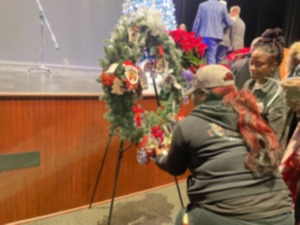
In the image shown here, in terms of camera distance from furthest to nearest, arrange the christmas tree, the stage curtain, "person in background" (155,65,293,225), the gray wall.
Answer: the stage curtain < the gray wall < the christmas tree < "person in background" (155,65,293,225)

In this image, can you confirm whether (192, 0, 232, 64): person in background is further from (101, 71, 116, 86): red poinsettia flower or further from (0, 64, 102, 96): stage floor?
(101, 71, 116, 86): red poinsettia flower

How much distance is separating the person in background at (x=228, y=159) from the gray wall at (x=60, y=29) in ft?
12.5

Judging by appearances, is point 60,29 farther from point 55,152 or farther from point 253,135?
point 253,135

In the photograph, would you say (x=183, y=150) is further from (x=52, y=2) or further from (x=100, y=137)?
(x=52, y=2)

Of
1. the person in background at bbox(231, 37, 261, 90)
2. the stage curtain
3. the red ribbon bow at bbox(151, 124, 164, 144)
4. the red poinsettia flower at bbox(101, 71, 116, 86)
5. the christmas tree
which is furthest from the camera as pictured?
the stage curtain

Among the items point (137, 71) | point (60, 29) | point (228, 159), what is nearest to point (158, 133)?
A: point (137, 71)

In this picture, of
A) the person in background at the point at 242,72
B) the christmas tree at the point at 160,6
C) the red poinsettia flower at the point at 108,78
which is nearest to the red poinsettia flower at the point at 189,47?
the person in background at the point at 242,72

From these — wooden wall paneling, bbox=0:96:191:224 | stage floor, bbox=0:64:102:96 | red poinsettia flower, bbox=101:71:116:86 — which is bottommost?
wooden wall paneling, bbox=0:96:191:224

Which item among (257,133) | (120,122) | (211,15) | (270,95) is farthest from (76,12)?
(257,133)

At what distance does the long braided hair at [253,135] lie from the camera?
96 cm

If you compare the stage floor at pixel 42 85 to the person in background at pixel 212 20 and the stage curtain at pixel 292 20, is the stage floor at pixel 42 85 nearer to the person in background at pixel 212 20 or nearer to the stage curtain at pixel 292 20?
the person in background at pixel 212 20

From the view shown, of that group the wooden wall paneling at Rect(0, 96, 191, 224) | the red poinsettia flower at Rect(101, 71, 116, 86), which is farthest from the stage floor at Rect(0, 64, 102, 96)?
the red poinsettia flower at Rect(101, 71, 116, 86)

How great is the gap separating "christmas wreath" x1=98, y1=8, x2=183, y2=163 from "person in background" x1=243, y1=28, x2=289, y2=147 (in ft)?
1.54

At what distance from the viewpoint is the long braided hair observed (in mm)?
956
